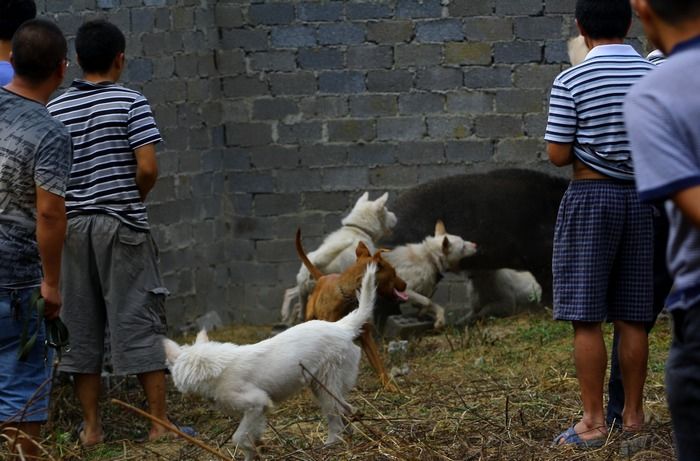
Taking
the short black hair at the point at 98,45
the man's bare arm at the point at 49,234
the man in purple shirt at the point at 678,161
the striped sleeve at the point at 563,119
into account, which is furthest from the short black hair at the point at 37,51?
the man in purple shirt at the point at 678,161

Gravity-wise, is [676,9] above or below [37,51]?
above

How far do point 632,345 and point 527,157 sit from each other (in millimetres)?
5417

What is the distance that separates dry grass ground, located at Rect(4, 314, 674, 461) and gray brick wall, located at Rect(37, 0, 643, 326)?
198cm

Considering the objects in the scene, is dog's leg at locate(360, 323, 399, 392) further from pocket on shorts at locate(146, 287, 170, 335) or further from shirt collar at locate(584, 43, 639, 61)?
shirt collar at locate(584, 43, 639, 61)

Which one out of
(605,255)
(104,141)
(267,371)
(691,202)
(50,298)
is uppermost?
(691,202)

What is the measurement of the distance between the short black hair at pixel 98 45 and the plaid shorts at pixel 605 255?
2381mm

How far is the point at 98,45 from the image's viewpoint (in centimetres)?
558

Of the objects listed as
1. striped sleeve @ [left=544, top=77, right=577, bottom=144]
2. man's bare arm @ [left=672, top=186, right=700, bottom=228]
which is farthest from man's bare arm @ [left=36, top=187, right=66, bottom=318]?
man's bare arm @ [left=672, top=186, right=700, bottom=228]

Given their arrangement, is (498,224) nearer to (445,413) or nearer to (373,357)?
(373,357)

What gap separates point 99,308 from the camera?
5805 millimetres

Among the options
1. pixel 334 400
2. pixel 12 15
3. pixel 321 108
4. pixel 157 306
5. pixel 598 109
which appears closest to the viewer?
pixel 598 109

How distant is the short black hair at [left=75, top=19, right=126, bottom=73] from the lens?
18.3ft

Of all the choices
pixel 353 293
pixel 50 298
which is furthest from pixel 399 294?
pixel 50 298

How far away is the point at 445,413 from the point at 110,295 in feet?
5.82
